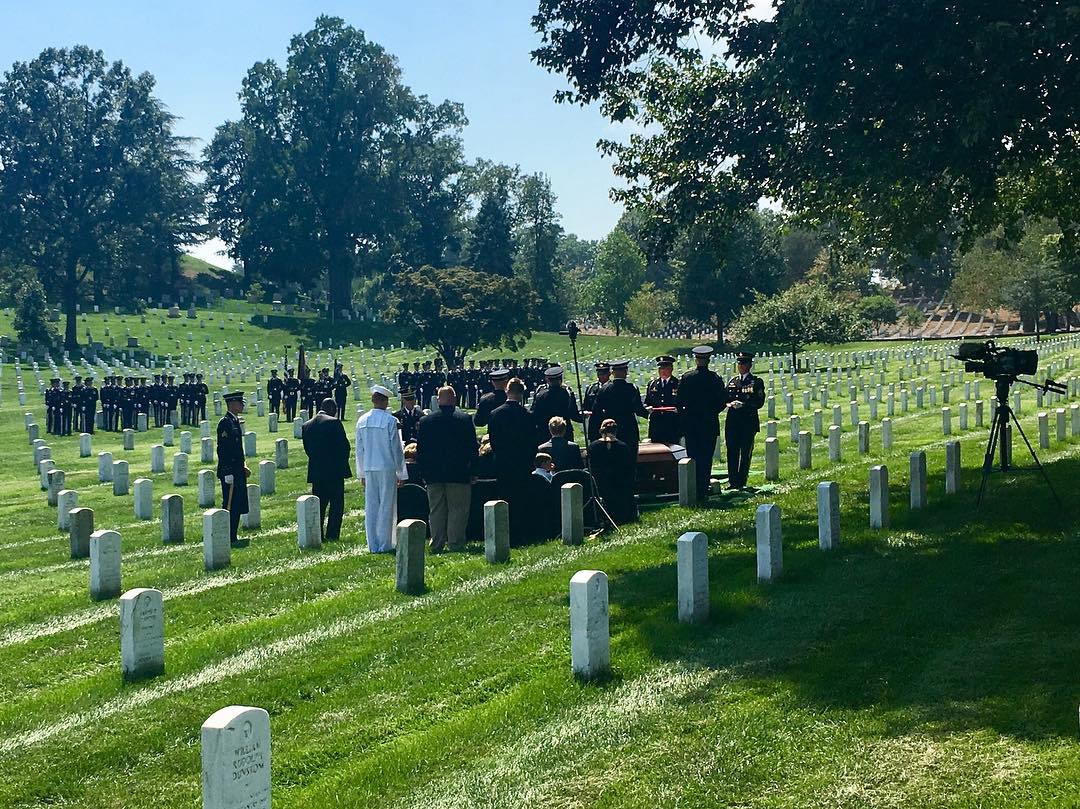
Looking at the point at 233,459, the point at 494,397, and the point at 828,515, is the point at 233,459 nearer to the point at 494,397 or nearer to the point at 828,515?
the point at 494,397

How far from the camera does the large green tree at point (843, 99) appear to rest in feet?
47.7

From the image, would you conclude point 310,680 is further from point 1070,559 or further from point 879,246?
point 879,246

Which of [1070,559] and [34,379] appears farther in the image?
[34,379]

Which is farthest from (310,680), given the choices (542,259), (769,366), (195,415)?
(542,259)

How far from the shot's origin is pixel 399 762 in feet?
25.4

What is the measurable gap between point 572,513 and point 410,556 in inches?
109

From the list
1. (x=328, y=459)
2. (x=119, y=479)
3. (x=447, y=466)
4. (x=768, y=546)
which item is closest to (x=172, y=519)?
(x=328, y=459)

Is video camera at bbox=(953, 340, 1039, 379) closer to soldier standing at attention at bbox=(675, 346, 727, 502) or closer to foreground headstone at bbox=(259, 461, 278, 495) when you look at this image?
soldier standing at attention at bbox=(675, 346, 727, 502)

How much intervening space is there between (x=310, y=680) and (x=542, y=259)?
94.6 m

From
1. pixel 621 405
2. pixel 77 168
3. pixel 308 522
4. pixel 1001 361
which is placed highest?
pixel 77 168

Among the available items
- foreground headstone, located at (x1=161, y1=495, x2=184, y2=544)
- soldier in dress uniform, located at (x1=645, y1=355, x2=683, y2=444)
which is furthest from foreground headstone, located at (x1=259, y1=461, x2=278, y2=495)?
soldier in dress uniform, located at (x1=645, y1=355, x2=683, y2=444)

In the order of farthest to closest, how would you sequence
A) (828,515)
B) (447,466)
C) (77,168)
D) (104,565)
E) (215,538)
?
(77,168)
(447,466)
(215,538)
(828,515)
(104,565)

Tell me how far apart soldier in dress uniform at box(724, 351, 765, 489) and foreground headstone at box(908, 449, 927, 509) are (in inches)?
144

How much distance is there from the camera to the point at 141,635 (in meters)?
9.85
